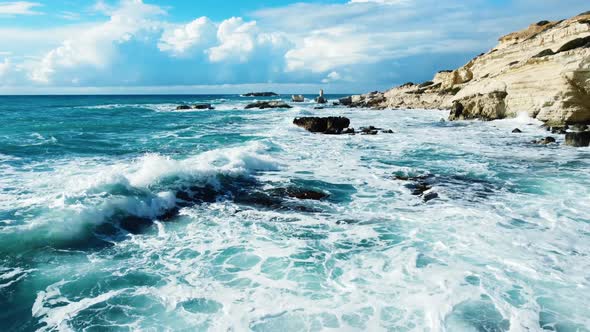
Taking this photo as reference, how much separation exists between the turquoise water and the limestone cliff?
9712mm

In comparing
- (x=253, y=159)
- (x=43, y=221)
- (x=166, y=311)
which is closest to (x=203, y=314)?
(x=166, y=311)

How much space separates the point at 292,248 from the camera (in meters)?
7.86

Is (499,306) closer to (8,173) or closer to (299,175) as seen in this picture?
(299,175)

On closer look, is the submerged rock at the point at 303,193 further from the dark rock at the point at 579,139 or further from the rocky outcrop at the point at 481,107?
the rocky outcrop at the point at 481,107

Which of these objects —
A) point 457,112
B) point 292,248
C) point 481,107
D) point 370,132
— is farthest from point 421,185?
point 457,112

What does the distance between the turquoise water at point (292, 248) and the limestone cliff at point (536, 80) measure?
971 cm

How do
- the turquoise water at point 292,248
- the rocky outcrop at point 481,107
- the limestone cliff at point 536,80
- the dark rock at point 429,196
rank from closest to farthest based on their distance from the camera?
the turquoise water at point 292,248 < the dark rock at point 429,196 < the limestone cliff at point 536,80 < the rocky outcrop at point 481,107

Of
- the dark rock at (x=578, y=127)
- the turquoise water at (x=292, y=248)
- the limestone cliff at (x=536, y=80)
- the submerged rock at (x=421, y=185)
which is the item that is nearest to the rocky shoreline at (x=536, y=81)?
the limestone cliff at (x=536, y=80)

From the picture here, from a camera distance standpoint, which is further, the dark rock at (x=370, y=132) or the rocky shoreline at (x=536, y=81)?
the dark rock at (x=370, y=132)

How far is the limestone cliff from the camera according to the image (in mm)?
22125

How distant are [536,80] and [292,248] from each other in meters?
26.4

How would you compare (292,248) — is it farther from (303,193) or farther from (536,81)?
(536,81)

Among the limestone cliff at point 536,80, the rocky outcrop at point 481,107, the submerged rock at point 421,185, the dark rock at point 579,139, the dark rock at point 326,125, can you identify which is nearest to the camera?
the submerged rock at point 421,185

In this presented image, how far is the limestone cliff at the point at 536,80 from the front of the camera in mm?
22125
